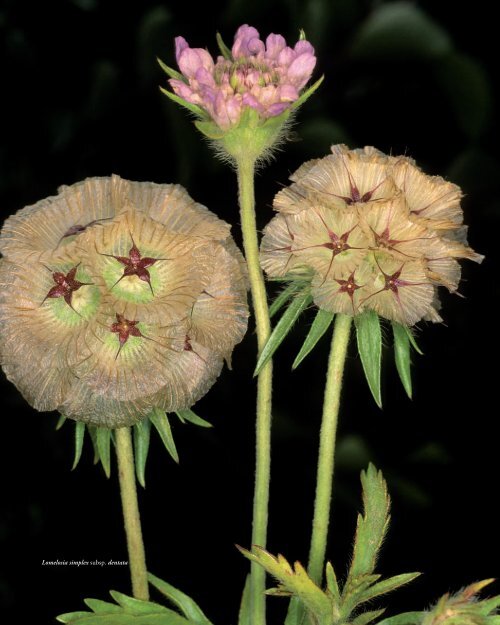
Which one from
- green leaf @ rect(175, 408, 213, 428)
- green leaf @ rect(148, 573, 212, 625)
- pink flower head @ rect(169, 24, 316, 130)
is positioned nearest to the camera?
pink flower head @ rect(169, 24, 316, 130)

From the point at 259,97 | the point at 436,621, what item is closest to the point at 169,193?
the point at 259,97

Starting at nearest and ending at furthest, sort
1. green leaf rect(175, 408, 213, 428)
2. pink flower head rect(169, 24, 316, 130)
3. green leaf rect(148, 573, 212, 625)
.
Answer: pink flower head rect(169, 24, 316, 130) → green leaf rect(175, 408, 213, 428) → green leaf rect(148, 573, 212, 625)

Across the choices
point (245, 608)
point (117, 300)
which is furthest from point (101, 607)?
point (117, 300)

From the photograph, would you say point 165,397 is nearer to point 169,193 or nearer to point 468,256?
point 169,193

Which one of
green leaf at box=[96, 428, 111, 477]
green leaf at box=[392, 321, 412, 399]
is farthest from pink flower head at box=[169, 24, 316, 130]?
green leaf at box=[96, 428, 111, 477]

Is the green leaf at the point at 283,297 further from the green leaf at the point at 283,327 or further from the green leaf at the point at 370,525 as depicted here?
the green leaf at the point at 370,525

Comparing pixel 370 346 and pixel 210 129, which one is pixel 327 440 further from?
pixel 210 129

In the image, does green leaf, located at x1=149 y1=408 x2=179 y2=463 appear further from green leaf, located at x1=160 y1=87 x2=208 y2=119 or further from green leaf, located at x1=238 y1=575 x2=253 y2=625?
green leaf, located at x1=160 y1=87 x2=208 y2=119
